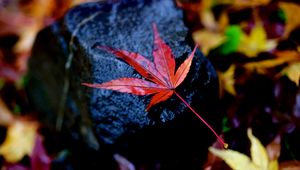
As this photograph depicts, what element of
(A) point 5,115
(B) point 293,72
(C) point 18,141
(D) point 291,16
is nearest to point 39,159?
(C) point 18,141

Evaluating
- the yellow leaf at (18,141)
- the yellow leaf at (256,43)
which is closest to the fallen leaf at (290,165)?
the yellow leaf at (256,43)

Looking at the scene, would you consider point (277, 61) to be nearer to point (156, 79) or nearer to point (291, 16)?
point (291, 16)

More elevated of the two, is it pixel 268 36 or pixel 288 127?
pixel 268 36

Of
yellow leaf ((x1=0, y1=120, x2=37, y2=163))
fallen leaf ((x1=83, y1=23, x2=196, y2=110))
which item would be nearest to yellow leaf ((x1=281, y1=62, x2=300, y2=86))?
fallen leaf ((x1=83, y1=23, x2=196, y2=110))

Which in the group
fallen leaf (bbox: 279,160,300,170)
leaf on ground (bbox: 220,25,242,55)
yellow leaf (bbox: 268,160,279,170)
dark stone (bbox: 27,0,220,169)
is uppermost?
dark stone (bbox: 27,0,220,169)

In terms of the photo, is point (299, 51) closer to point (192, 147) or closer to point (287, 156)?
point (287, 156)

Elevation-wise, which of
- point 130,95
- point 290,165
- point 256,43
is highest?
point 130,95

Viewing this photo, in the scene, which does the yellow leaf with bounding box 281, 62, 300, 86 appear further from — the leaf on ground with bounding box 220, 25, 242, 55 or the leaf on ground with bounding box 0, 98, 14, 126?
the leaf on ground with bounding box 0, 98, 14, 126

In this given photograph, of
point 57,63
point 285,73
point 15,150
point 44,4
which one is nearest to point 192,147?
point 285,73
